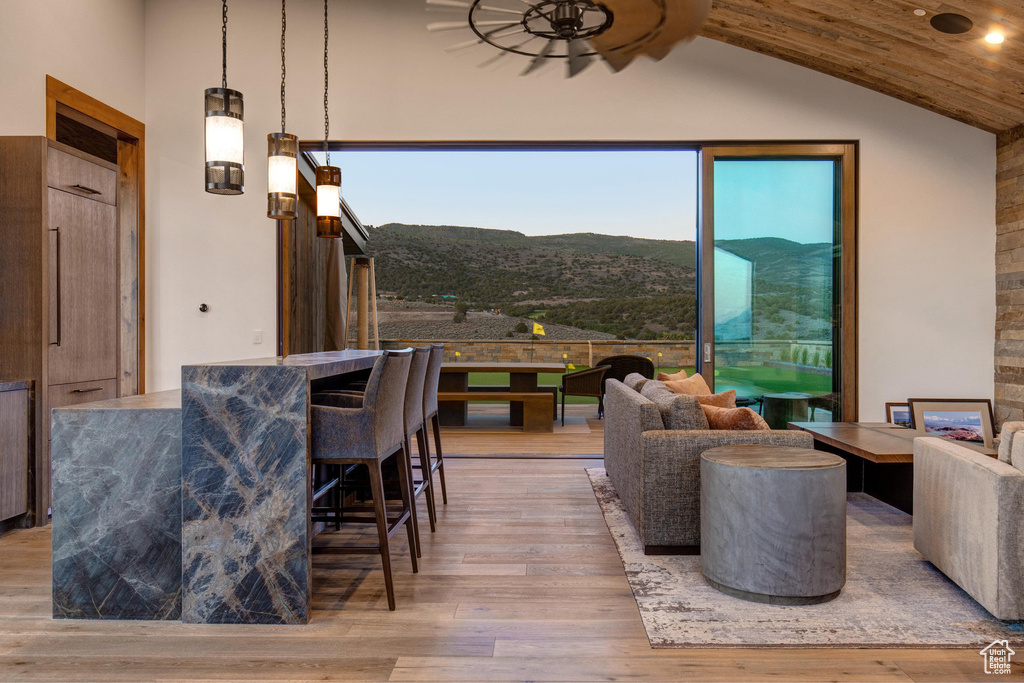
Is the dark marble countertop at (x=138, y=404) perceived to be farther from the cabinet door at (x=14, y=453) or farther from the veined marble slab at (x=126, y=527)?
the cabinet door at (x=14, y=453)

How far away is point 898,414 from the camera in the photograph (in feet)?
17.3

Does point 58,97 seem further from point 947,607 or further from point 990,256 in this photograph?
point 990,256

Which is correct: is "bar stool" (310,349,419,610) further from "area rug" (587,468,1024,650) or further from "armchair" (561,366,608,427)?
"armchair" (561,366,608,427)

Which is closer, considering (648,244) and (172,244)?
(172,244)

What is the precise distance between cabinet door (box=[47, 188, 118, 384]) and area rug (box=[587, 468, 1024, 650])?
3236 mm

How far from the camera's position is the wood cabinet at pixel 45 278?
141 inches

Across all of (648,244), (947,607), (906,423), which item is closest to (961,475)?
(947,607)

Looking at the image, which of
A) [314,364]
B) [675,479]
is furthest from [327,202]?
[675,479]

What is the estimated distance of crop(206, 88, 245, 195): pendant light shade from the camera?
283cm

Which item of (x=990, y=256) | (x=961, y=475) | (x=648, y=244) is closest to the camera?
(x=961, y=475)

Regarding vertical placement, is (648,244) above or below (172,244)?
above

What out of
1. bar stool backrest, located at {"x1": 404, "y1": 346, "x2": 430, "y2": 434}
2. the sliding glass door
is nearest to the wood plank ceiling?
the sliding glass door

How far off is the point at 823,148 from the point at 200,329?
204 inches

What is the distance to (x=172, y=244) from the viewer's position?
527cm
